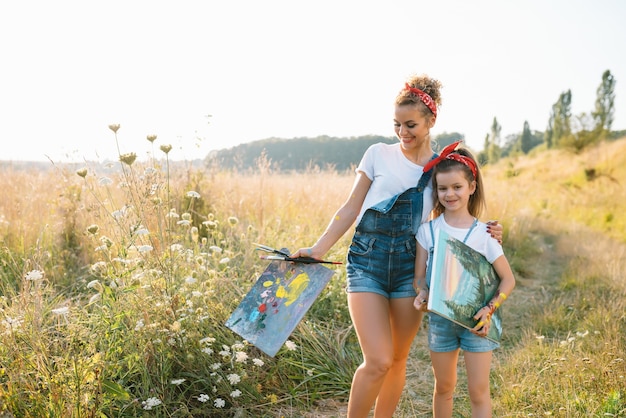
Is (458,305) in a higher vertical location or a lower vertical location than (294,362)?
higher

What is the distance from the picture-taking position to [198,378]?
3117mm

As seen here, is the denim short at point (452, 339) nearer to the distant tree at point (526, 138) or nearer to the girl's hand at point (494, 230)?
the girl's hand at point (494, 230)

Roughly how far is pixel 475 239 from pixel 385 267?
0.48 m

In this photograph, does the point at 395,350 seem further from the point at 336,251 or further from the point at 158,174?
the point at 336,251

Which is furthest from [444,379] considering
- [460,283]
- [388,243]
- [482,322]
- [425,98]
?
[425,98]

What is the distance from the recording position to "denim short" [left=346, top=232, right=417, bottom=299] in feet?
8.62

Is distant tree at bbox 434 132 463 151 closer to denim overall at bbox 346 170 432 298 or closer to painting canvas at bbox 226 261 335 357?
denim overall at bbox 346 170 432 298

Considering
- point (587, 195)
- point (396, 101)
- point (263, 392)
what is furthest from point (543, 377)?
point (587, 195)

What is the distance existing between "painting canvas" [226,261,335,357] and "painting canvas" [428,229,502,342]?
61cm

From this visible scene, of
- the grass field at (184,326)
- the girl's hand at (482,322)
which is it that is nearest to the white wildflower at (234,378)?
the grass field at (184,326)

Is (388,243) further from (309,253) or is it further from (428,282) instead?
(309,253)

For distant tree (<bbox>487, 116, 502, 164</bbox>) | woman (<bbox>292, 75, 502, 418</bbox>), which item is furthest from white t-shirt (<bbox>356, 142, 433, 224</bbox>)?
distant tree (<bbox>487, 116, 502, 164</bbox>)

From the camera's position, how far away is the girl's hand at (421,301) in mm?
2529

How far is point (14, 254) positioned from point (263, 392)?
305 centimetres
